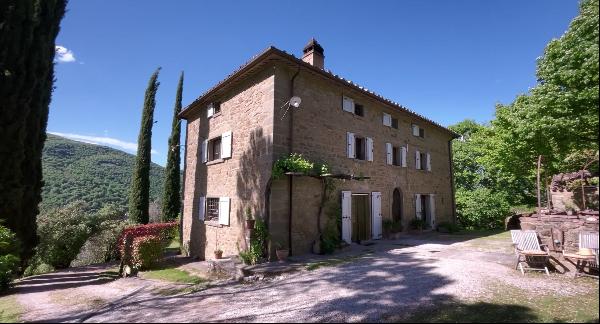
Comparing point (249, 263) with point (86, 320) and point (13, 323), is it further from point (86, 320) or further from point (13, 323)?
point (13, 323)

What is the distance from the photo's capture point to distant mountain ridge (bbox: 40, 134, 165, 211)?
31.3m

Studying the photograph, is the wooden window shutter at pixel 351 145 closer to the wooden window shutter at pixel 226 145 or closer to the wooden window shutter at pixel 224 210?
the wooden window shutter at pixel 226 145

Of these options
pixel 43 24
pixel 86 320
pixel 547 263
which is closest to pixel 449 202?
pixel 547 263

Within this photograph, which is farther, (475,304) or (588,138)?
(588,138)

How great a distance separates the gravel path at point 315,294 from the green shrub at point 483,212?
1107 centimetres

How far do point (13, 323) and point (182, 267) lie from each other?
4749 millimetres

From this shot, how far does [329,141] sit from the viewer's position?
34.8ft

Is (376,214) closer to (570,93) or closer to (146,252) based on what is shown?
(570,93)

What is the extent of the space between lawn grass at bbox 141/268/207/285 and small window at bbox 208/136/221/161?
4.64m

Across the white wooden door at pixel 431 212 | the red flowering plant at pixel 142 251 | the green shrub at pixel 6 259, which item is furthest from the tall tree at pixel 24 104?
the white wooden door at pixel 431 212

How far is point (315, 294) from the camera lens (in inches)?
223

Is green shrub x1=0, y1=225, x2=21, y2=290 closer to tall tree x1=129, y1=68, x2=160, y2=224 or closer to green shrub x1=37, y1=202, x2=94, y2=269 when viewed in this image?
green shrub x1=37, y1=202, x2=94, y2=269

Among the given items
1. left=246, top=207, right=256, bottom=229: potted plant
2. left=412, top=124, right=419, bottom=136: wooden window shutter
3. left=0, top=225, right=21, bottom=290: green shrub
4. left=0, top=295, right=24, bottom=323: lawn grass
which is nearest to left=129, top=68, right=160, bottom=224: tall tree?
left=0, top=225, right=21, bottom=290: green shrub

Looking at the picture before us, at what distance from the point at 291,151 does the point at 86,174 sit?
3797cm
